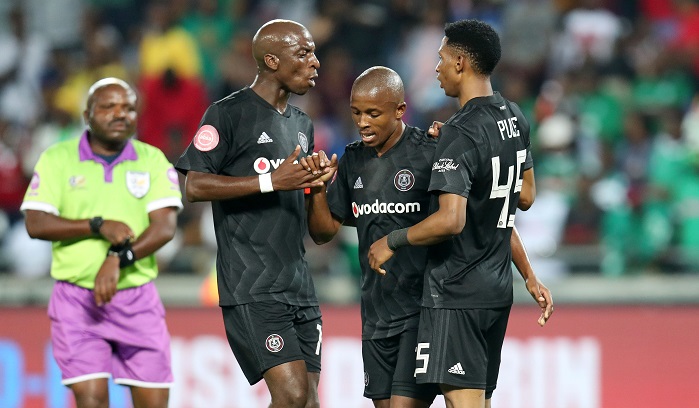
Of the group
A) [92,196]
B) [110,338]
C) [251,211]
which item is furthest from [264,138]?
[110,338]

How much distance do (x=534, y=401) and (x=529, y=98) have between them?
375 cm

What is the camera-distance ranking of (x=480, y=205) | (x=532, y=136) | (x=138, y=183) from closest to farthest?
(x=480, y=205) < (x=138, y=183) < (x=532, y=136)

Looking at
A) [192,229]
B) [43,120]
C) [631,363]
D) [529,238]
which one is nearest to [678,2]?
[529,238]

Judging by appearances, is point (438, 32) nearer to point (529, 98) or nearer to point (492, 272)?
point (529, 98)

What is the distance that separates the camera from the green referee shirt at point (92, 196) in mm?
6902

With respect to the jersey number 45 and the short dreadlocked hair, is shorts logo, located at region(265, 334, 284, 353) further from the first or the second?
the short dreadlocked hair

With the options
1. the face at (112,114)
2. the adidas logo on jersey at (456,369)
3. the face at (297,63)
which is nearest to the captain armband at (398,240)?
the adidas logo on jersey at (456,369)

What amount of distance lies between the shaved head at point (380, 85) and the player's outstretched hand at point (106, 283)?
1882 mm

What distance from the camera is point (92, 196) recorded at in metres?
6.95

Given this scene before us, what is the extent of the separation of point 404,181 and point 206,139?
108 centimetres

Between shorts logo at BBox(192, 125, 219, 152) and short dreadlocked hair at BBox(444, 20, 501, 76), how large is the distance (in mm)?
1344

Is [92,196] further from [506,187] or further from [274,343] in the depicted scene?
[506,187]

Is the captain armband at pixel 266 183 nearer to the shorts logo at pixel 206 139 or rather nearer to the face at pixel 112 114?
the shorts logo at pixel 206 139

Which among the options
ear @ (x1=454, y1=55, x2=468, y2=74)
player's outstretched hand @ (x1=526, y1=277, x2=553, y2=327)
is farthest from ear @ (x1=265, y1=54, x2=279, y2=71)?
player's outstretched hand @ (x1=526, y1=277, x2=553, y2=327)
